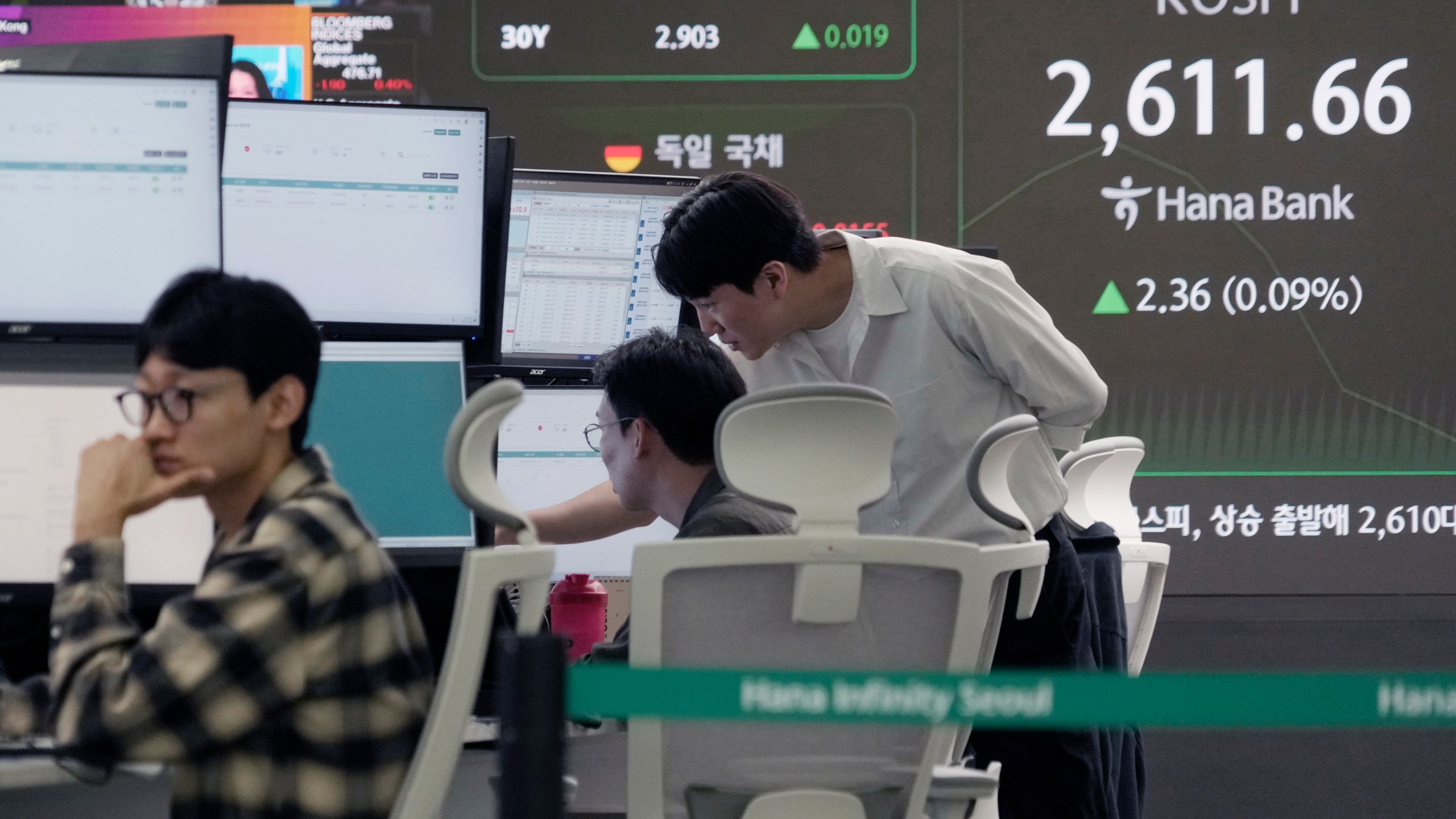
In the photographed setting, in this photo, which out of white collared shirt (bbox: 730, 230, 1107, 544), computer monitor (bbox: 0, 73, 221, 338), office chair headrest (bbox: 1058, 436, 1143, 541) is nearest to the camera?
computer monitor (bbox: 0, 73, 221, 338)

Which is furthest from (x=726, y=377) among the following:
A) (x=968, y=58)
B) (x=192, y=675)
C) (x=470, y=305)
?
(x=968, y=58)

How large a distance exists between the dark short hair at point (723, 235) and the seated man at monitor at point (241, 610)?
80cm

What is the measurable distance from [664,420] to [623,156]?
2.10m

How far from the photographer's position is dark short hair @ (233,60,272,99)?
385 cm

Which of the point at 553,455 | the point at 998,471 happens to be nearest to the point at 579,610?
the point at 553,455

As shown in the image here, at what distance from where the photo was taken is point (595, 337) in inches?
93.2

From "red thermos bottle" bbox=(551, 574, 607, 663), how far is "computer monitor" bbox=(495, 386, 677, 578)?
105 millimetres

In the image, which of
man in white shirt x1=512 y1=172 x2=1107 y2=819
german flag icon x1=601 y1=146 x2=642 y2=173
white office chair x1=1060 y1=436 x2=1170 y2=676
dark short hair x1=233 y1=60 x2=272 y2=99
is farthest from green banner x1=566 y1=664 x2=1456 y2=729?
dark short hair x1=233 y1=60 x2=272 y2=99

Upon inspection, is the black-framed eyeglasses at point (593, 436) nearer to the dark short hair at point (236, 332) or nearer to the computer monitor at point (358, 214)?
Result: the computer monitor at point (358, 214)

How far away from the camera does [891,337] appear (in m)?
2.25

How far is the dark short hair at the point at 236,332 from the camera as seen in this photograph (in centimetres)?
130

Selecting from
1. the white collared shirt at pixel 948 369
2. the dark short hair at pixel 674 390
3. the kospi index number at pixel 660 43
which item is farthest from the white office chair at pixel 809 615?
the kospi index number at pixel 660 43

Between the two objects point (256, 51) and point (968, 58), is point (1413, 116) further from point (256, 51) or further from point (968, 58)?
point (256, 51)

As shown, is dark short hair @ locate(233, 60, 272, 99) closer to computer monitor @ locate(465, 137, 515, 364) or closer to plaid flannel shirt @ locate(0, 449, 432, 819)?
computer monitor @ locate(465, 137, 515, 364)
